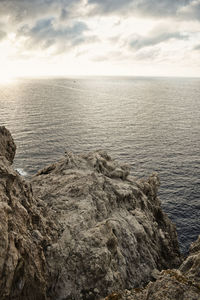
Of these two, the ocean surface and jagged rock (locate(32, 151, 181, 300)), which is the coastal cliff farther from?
the ocean surface

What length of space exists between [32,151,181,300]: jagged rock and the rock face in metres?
2.71

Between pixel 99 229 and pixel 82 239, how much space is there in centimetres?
216

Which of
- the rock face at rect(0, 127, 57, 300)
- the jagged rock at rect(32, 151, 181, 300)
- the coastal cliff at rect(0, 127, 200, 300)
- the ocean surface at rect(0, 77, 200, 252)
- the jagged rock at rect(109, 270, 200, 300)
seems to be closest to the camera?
the jagged rock at rect(109, 270, 200, 300)

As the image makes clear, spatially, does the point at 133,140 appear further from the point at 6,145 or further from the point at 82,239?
the point at 82,239

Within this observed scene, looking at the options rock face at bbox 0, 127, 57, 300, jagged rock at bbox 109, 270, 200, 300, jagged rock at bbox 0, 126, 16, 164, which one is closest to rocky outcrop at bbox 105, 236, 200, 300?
jagged rock at bbox 109, 270, 200, 300

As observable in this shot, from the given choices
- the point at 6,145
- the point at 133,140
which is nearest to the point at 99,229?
the point at 6,145

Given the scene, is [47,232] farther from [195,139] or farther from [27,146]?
[195,139]

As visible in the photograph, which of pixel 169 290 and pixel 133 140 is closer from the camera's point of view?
pixel 169 290

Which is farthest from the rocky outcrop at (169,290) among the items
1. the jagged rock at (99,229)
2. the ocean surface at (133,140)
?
the ocean surface at (133,140)

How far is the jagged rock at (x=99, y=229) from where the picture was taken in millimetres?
19781

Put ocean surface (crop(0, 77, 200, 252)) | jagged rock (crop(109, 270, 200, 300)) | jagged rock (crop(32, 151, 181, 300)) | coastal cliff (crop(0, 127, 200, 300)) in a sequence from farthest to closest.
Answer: ocean surface (crop(0, 77, 200, 252)) < jagged rock (crop(32, 151, 181, 300)) < coastal cliff (crop(0, 127, 200, 300)) < jagged rock (crop(109, 270, 200, 300))

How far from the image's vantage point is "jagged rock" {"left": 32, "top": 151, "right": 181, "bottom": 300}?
64.9ft

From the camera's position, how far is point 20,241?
1493cm

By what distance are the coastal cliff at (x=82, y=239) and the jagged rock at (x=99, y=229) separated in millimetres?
77
